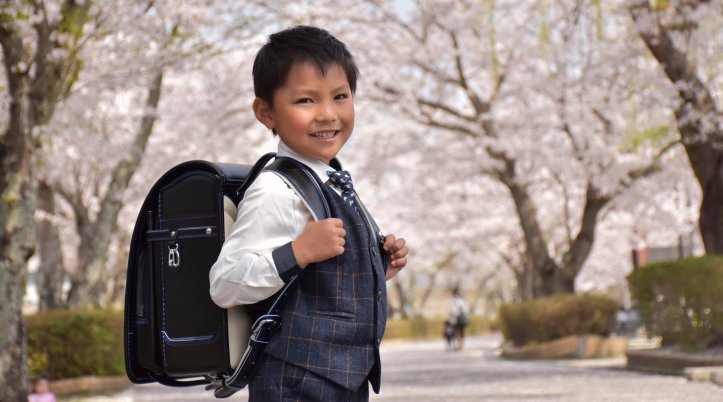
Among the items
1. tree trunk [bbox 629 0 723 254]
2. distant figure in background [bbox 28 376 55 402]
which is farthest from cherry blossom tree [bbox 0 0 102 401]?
tree trunk [bbox 629 0 723 254]

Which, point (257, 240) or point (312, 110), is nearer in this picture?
point (257, 240)

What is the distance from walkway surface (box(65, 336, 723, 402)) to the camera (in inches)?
449

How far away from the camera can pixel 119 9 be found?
1280cm

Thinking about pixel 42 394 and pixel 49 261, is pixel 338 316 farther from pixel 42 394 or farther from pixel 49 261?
pixel 49 261

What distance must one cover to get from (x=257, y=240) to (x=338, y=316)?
0.30 m

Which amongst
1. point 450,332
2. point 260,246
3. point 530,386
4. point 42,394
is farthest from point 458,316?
point 260,246

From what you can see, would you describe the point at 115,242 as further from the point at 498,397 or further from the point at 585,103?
the point at 498,397

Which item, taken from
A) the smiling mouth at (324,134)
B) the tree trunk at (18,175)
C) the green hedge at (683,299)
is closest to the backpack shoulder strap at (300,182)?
the smiling mouth at (324,134)

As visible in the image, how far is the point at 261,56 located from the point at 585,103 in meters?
17.8

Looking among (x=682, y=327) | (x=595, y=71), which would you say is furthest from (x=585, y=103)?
(x=682, y=327)

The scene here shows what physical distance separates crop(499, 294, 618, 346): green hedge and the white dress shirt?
18108 mm

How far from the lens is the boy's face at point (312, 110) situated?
3.14 metres

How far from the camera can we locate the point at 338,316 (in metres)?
2.99

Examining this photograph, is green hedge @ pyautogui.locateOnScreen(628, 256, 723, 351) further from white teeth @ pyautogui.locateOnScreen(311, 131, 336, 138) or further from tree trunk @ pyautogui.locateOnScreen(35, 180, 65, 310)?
white teeth @ pyautogui.locateOnScreen(311, 131, 336, 138)
